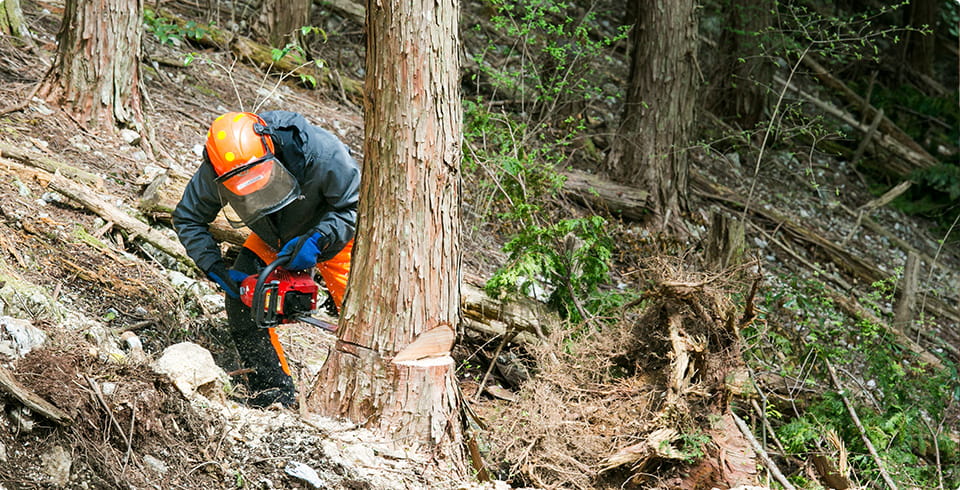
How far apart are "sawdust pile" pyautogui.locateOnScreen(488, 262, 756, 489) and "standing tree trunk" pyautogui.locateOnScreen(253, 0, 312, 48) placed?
551 centimetres

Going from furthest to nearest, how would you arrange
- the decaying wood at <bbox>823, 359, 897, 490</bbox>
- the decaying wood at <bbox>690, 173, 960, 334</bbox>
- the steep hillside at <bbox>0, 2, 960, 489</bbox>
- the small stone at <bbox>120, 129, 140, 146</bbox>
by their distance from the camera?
the decaying wood at <bbox>690, 173, 960, 334</bbox>
the small stone at <bbox>120, 129, 140, 146</bbox>
the decaying wood at <bbox>823, 359, 897, 490</bbox>
the steep hillside at <bbox>0, 2, 960, 489</bbox>

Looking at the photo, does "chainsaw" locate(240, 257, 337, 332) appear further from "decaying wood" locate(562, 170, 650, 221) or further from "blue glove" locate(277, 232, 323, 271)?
"decaying wood" locate(562, 170, 650, 221)

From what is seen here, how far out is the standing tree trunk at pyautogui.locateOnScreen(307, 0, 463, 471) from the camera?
342cm

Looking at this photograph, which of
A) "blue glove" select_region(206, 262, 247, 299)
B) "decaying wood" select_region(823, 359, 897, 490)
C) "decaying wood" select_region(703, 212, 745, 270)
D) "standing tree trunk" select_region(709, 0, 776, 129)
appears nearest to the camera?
"blue glove" select_region(206, 262, 247, 299)

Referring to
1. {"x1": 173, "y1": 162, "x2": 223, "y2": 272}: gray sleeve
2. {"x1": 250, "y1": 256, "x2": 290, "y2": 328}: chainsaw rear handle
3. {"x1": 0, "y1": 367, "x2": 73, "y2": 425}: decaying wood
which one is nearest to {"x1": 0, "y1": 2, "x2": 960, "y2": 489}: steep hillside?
{"x1": 0, "y1": 367, "x2": 73, "y2": 425}: decaying wood

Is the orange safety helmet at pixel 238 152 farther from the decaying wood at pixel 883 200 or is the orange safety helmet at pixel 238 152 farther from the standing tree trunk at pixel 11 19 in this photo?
the decaying wood at pixel 883 200

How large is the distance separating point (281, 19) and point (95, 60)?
3038 millimetres

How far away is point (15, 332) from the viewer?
3365mm

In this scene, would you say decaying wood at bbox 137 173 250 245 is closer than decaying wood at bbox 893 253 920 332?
Yes

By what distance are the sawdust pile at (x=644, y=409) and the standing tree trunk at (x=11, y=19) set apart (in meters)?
5.18

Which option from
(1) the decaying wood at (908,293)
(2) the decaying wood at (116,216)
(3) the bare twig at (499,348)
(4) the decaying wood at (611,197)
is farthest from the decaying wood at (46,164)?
(1) the decaying wood at (908,293)

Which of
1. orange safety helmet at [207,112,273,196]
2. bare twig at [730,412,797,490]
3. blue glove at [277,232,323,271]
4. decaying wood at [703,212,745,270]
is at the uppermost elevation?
orange safety helmet at [207,112,273,196]

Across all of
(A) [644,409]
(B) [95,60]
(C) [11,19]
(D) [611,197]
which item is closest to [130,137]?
(B) [95,60]

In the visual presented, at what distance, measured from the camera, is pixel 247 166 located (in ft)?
12.8
